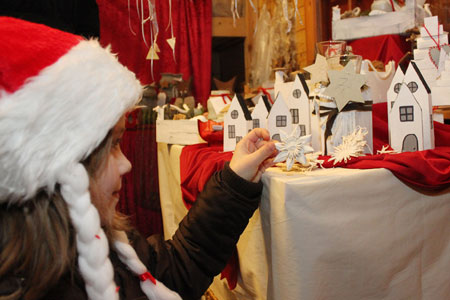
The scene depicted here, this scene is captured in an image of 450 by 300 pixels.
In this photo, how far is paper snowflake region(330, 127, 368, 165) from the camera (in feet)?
3.04

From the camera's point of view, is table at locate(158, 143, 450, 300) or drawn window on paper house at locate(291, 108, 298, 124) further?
drawn window on paper house at locate(291, 108, 298, 124)

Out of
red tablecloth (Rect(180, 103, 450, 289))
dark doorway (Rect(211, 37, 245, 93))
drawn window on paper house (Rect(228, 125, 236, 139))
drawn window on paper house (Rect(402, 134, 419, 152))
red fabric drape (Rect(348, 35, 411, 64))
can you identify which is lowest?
red tablecloth (Rect(180, 103, 450, 289))

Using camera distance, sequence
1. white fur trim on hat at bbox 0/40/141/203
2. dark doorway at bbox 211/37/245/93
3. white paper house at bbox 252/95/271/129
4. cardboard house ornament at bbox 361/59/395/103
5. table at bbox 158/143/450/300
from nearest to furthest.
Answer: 1. white fur trim on hat at bbox 0/40/141/203
2. table at bbox 158/143/450/300
3. white paper house at bbox 252/95/271/129
4. cardboard house ornament at bbox 361/59/395/103
5. dark doorway at bbox 211/37/245/93

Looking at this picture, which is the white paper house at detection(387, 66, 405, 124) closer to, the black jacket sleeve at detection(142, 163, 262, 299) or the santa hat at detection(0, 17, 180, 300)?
the black jacket sleeve at detection(142, 163, 262, 299)

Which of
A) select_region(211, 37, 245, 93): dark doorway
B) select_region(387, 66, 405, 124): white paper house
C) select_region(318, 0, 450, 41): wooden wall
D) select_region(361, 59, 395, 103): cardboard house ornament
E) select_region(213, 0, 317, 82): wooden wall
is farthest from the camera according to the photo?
select_region(211, 37, 245, 93): dark doorway

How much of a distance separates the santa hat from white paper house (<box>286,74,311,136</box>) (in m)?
0.58

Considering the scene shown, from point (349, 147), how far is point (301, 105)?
212 mm

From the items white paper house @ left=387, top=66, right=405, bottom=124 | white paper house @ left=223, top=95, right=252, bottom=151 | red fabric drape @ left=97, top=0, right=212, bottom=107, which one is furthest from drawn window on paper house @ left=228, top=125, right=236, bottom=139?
red fabric drape @ left=97, top=0, right=212, bottom=107

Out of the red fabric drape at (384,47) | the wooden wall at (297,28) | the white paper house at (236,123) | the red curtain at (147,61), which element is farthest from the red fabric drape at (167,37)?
the white paper house at (236,123)

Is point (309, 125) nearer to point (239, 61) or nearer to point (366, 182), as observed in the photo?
point (366, 182)

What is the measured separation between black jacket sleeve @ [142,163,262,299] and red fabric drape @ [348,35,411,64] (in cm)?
155

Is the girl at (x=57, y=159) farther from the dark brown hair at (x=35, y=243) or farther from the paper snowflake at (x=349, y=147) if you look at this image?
the paper snowflake at (x=349, y=147)

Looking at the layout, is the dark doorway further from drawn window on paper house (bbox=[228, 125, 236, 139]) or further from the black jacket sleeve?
the black jacket sleeve

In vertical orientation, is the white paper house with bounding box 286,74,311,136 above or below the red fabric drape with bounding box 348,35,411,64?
below
